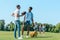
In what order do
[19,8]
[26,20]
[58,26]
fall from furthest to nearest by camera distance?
[58,26] → [26,20] → [19,8]

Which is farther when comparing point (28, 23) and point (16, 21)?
point (28, 23)

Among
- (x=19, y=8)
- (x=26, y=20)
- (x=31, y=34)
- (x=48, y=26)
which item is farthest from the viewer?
(x=48, y=26)

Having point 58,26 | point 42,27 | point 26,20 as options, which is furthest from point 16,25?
point 58,26

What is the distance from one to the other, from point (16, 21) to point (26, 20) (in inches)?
80.2

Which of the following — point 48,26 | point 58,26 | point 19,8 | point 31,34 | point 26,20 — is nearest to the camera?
point 19,8

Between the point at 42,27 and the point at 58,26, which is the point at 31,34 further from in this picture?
the point at 58,26

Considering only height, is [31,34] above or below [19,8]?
below

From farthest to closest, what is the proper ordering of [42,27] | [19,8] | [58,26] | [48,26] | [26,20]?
[58,26], [48,26], [42,27], [26,20], [19,8]

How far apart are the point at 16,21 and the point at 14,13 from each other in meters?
0.54

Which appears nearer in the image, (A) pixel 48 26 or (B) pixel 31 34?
(B) pixel 31 34

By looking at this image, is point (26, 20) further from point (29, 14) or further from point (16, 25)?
point (16, 25)

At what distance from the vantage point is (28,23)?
18.2 m

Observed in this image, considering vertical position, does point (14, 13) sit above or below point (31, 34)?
above

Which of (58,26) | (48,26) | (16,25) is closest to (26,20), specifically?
(16,25)
